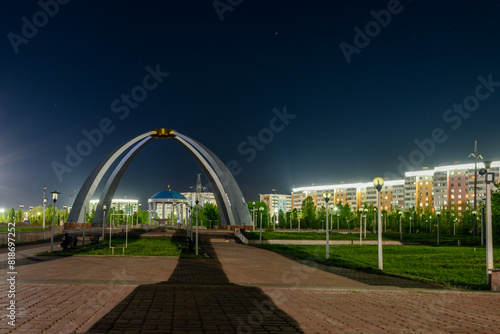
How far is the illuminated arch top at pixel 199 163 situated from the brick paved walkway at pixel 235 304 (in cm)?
4032

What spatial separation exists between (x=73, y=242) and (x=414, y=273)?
16942 mm

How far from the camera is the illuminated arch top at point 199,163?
173 feet

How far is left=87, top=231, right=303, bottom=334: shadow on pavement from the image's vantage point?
6453 mm

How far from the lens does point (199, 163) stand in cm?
5703

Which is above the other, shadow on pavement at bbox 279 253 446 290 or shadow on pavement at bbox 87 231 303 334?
shadow on pavement at bbox 87 231 303 334

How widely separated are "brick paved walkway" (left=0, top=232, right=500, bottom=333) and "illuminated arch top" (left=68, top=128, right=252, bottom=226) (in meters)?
40.3

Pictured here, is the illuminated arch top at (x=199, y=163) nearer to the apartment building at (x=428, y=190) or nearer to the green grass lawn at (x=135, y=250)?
the green grass lawn at (x=135, y=250)

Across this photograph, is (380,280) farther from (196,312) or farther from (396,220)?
(396,220)

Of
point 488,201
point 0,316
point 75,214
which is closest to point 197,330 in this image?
point 0,316

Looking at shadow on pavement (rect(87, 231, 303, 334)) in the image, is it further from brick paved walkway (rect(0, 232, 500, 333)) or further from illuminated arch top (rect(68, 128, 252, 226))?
illuminated arch top (rect(68, 128, 252, 226))

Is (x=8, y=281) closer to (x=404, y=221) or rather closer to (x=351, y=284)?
(x=351, y=284)
